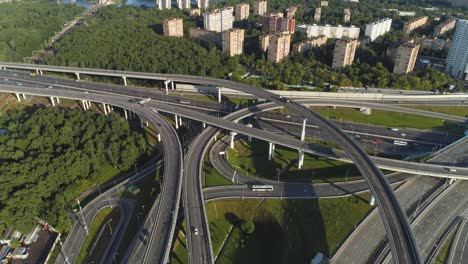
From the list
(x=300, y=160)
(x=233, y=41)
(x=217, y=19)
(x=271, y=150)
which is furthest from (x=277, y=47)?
(x=300, y=160)

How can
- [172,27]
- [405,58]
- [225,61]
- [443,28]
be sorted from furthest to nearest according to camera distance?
1. [443,28]
2. [172,27]
3. [225,61]
4. [405,58]

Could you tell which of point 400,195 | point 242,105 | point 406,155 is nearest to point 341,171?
point 400,195

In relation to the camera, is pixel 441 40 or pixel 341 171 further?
pixel 441 40

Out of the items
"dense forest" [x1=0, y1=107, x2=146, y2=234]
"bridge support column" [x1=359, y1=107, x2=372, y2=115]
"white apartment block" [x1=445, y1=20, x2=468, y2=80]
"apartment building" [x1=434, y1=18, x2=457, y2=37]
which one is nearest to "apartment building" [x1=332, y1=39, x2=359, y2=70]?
"bridge support column" [x1=359, y1=107, x2=372, y2=115]

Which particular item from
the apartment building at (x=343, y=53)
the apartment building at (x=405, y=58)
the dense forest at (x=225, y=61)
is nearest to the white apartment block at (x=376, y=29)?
the dense forest at (x=225, y=61)

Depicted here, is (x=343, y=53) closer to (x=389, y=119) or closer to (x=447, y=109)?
(x=389, y=119)

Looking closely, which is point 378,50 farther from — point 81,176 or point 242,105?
point 81,176

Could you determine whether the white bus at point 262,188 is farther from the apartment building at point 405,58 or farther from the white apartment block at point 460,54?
the white apartment block at point 460,54
